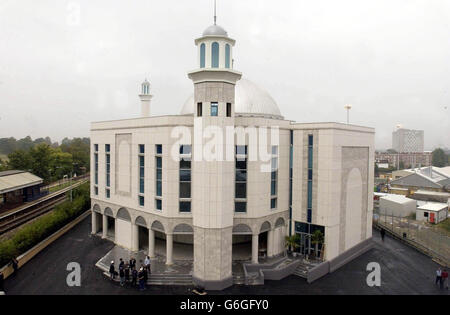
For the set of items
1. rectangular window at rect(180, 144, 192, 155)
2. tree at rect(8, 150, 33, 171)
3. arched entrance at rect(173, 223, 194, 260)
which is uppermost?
rectangular window at rect(180, 144, 192, 155)

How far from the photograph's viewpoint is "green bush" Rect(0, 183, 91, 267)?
23.5m

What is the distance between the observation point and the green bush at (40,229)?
23459 millimetres

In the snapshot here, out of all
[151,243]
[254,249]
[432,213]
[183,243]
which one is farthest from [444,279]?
[432,213]

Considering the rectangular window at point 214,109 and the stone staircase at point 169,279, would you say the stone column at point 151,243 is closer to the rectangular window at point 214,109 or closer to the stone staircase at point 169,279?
the stone staircase at point 169,279

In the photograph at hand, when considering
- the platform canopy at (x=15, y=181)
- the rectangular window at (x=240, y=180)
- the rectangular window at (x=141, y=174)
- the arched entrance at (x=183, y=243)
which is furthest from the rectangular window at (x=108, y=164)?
the platform canopy at (x=15, y=181)

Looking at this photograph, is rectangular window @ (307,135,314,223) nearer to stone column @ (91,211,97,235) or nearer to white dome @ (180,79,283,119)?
white dome @ (180,79,283,119)

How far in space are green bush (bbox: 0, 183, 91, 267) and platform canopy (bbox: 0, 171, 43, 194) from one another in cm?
921

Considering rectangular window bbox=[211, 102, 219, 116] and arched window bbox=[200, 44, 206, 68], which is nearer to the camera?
arched window bbox=[200, 44, 206, 68]

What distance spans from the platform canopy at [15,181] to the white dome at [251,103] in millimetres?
28578

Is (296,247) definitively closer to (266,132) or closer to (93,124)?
(266,132)

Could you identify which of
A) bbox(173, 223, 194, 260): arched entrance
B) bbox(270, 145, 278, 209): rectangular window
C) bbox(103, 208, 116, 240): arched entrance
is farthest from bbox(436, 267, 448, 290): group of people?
bbox(103, 208, 116, 240): arched entrance

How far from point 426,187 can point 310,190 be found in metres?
50.6
